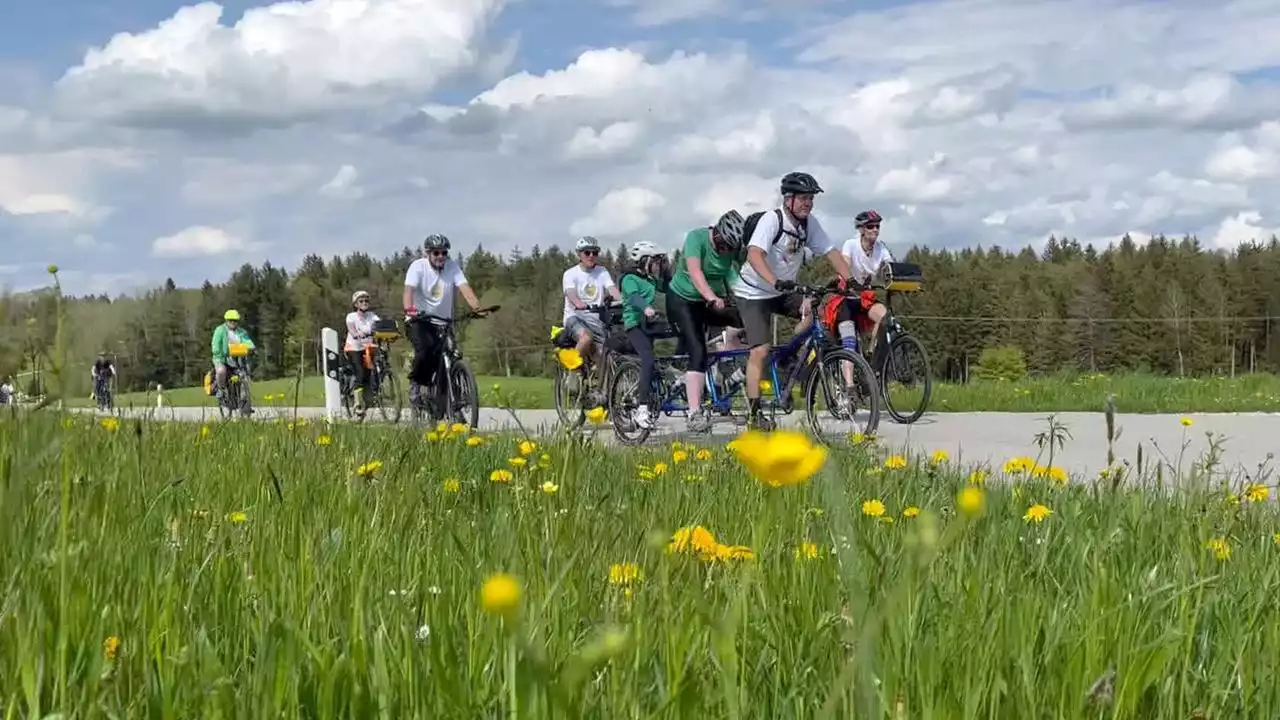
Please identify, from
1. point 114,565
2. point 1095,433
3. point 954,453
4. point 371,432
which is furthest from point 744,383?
point 114,565

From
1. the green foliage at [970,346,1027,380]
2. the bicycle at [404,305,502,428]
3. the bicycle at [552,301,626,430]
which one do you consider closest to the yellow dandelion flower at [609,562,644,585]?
the bicycle at [552,301,626,430]

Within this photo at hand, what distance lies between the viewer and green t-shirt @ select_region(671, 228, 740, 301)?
902 centimetres

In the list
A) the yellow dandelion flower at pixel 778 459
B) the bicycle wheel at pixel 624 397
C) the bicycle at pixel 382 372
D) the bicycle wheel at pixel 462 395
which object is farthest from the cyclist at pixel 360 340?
the yellow dandelion flower at pixel 778 459

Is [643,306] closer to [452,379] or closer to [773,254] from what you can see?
[773,254]

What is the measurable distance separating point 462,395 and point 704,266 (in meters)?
3.07

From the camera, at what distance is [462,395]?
11.0m

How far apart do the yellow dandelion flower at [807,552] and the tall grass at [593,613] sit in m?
0.01

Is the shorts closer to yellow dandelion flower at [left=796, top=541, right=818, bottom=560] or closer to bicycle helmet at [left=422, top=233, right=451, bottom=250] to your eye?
bicycle helmet at [left=422, top=233, right=451, bottom=250]

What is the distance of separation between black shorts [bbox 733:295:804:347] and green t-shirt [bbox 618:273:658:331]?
5.05 feet

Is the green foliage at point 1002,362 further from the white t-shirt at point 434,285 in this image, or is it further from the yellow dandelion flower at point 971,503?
the yellow dandelion flower at point 971,503

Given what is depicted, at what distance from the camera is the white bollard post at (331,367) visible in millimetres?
15719

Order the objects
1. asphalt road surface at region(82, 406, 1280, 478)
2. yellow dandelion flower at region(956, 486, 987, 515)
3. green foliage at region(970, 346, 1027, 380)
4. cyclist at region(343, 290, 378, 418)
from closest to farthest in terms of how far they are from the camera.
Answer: yellow dandelion flower at region(956, 486, 987, 515)
asphalt road surface at region(82, 406, 1280, 478)
cyclist at region(343, 290, 378, 418)
green foliage at region(970, 346, 1027, 380)

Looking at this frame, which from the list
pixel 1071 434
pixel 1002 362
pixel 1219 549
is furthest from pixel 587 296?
pixel 1002 362

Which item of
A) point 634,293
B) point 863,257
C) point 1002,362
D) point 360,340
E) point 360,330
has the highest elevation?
point 863,257
